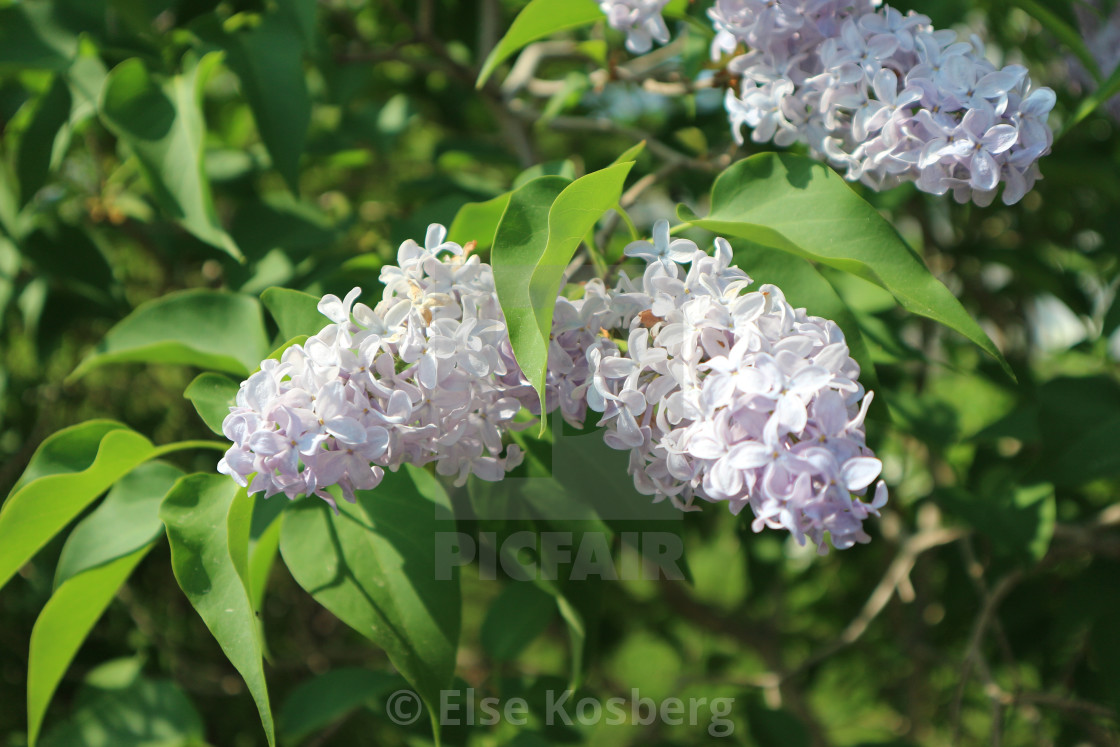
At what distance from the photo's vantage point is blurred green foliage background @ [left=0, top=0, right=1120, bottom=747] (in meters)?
0.99

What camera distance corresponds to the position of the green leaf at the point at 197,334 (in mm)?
842

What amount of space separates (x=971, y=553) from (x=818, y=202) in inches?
32.2

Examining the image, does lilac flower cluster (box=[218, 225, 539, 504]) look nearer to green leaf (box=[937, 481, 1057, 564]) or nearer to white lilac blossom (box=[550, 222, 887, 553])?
white lilac blossom (box=[550, 222, 887, 553])

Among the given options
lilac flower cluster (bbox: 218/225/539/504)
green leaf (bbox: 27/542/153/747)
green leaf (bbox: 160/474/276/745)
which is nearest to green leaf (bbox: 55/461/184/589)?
green leaf (bbox: 27/542/153/747)

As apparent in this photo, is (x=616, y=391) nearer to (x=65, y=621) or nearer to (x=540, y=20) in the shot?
(x=540, y=20)

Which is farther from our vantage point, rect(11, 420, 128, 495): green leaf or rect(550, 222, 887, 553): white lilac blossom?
rect(11, 420, 128, 495): green leaf

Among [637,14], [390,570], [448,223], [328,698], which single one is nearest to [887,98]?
[637,14]

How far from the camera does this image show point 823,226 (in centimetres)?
67

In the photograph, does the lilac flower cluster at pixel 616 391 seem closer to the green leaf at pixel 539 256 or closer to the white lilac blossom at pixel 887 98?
the green leaf at pixel 539 256

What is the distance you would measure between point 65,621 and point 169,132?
530 mm

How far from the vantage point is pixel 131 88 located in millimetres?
950

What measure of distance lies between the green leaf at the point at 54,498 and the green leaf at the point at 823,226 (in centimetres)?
53

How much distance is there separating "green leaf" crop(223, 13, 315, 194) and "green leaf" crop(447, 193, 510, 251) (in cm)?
26

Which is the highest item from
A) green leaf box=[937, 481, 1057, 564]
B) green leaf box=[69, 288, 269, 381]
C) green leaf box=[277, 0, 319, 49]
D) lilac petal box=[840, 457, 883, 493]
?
green leaf box=[277, 0, 319, 49]
